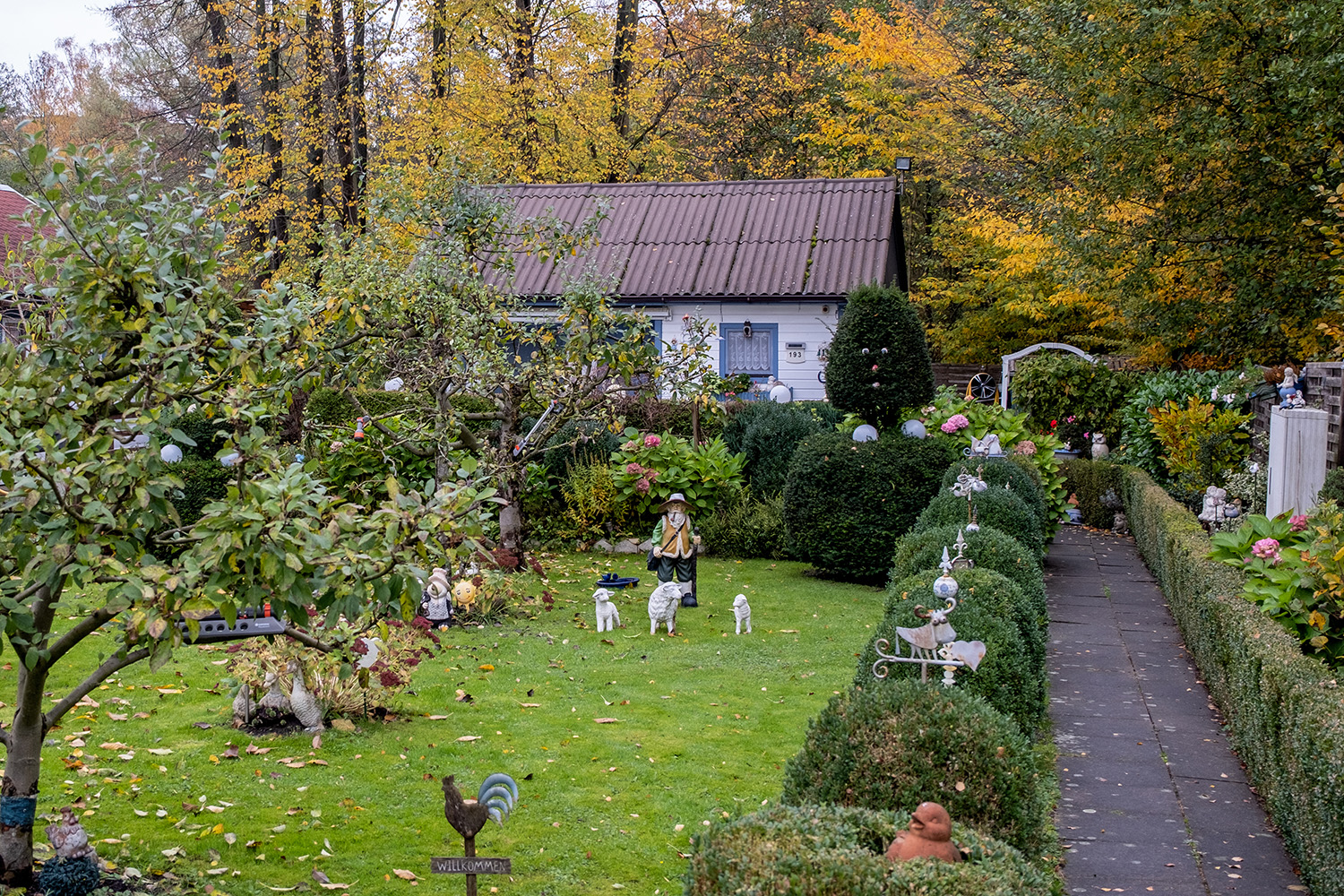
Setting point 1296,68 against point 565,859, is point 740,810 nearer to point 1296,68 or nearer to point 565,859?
point 565,859

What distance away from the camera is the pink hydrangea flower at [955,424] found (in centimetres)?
1465

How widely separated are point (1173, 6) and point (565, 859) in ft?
45.4

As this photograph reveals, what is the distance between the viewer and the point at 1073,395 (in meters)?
21.0

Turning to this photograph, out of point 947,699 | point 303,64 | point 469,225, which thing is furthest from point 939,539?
point 303,64

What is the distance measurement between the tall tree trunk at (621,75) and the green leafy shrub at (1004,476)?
753 inches

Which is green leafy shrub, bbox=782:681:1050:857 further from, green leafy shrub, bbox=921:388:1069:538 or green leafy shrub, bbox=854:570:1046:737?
green leafy shrub, bbox=921:388:1069:538

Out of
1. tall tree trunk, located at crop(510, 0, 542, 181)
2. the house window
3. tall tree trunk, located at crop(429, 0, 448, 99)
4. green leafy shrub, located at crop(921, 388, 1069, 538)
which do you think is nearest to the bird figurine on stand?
green leafy shrub, located at crop(921, 388, 1069, 538)

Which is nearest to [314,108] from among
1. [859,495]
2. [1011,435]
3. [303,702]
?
[1011,435]

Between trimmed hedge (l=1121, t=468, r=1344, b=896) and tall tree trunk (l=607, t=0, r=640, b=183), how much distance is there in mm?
22011

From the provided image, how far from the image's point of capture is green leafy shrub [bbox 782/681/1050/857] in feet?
15.4

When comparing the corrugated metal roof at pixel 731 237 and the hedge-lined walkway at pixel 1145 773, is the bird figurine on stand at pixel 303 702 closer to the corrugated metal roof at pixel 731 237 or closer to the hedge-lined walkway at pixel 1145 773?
the hedge-lined walkway at pixel 1145 773

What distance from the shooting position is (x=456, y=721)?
8.16m

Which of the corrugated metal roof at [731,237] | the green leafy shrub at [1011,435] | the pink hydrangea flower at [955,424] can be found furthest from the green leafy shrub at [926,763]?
the corrugated metal roof at [731,237]

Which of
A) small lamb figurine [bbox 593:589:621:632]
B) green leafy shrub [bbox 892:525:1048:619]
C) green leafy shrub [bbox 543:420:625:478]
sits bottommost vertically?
small lamb figurine [bbox 593:589:621:632]
